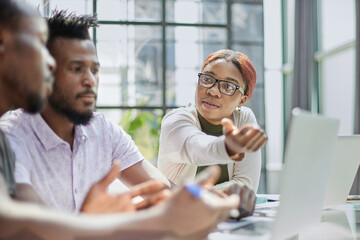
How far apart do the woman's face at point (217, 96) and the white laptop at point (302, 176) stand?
762 mm

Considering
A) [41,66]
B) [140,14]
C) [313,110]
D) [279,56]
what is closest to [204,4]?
[140,14]

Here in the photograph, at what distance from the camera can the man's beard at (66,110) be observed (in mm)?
1271

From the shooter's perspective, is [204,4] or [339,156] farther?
[204,4]

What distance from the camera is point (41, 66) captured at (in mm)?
853

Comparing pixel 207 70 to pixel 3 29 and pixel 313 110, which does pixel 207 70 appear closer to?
pixel 3 29

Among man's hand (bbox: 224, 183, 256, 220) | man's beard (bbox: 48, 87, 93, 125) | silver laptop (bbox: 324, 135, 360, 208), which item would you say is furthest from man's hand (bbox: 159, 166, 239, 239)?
silver laptop (bbox: 324, 135, 360, 208)

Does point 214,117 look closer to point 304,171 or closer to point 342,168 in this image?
point 342,168

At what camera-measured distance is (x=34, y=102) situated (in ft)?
2.83

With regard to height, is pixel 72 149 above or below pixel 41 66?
below

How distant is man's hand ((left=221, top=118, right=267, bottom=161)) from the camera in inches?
43.3

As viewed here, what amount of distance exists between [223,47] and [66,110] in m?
4.53

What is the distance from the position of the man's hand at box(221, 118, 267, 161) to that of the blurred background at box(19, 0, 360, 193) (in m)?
3.14

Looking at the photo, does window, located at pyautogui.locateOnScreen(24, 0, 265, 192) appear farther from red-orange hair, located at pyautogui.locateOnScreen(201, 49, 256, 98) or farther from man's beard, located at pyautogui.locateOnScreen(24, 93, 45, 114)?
man's beard, located at pyautogui.locateOnScreen(24, 93, 45, 114)

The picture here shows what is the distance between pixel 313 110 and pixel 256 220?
5.87 metres
